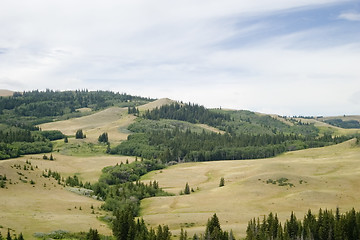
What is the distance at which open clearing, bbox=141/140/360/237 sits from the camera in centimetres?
9525

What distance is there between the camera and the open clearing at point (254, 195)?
95.2 meters

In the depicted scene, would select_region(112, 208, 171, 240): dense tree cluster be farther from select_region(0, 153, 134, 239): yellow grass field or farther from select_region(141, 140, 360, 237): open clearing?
select_region(141, 140, 360, 237): open clearing

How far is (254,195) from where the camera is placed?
11631 cm

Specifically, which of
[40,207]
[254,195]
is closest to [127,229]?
[40,207]

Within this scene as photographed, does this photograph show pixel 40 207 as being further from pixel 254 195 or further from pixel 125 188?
pixel 254 195

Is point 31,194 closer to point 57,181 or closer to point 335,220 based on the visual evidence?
point 57,181

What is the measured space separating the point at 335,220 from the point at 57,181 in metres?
87.2

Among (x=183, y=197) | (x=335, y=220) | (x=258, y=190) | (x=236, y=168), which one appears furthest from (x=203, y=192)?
(x=335, y=220)

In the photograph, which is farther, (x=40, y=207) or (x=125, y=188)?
(x=125, y=188)

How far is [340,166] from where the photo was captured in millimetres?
149000

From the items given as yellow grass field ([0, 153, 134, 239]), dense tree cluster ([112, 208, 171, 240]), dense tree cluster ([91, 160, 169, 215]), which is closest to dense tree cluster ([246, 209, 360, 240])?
dense tree cluster ([112, 208, 171, 240])

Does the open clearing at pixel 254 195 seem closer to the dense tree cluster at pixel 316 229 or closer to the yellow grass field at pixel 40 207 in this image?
the dense tree cluster at pixel 316 229

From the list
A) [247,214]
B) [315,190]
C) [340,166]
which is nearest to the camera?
[247,214]

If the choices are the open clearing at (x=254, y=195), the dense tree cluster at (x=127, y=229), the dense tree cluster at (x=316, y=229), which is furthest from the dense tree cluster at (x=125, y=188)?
the dense tree cluster at (x=316, y=229)
